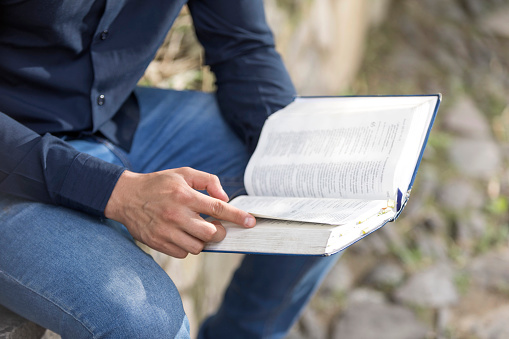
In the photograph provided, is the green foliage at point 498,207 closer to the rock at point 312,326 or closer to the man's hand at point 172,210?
the rock at point 312,326

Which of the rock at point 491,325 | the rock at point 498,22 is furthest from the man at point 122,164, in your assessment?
the rock at point 498,22

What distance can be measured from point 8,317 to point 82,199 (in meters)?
0.29

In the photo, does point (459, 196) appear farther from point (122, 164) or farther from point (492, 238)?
point (122, 164)

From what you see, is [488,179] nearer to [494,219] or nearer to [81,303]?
[494,219]

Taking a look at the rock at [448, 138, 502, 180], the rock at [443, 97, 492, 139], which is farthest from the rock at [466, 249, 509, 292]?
the rock at [443, 97, 492, 139]

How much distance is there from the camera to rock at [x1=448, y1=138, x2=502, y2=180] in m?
3.08

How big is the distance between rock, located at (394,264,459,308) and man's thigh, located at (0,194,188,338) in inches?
57.7

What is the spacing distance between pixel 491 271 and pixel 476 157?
92 cm

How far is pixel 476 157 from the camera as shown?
3172 millimetres

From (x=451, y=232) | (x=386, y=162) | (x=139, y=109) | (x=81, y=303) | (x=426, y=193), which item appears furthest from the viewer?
(x=426, y=193)

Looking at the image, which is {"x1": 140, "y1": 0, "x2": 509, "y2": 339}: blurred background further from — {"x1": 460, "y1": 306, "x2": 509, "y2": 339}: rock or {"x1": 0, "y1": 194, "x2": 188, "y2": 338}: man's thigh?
{"x1": 0, "y1": 194, "x2": 188, "y2": 338}: man's thigh

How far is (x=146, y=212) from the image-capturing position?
1.03 metres

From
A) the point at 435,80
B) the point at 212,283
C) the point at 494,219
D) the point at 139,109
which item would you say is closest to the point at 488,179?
the point at 494,219

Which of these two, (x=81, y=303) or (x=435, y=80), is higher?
(x=81, y=303)
